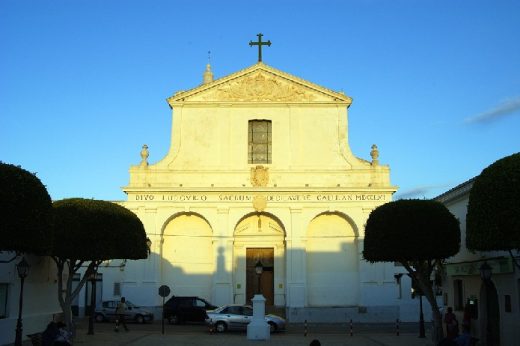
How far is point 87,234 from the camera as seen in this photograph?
21484 millimetres

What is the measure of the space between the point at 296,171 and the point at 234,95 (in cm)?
597

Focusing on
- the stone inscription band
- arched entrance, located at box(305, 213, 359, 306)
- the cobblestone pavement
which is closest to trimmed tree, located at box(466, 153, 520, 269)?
the cobblestone pavement

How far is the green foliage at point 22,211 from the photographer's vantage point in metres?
15.3

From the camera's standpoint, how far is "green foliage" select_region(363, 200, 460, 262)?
20953mm

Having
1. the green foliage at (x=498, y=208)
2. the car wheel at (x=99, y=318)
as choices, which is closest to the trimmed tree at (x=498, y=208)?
the green foliage at (x=498, y=208)

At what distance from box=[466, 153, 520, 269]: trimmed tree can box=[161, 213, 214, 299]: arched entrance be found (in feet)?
71.2

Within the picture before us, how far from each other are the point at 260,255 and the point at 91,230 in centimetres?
1591

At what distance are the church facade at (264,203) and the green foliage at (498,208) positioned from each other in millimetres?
18743

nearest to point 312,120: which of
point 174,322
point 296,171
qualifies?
point 296,171

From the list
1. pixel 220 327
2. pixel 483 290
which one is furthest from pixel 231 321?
pixel 483 290

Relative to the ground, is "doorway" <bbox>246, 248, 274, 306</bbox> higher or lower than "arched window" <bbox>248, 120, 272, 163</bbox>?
lower

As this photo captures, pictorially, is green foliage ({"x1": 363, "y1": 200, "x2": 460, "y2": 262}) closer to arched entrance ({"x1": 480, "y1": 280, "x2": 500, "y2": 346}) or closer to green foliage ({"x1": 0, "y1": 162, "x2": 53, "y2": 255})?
arched entrance ({"x1": 480, "y1": 280, "x2": 500, "y2": 346})

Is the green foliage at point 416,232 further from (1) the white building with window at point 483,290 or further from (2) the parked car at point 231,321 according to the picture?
(2) the parked car at point 231,321

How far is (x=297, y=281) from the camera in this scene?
3416 cm
